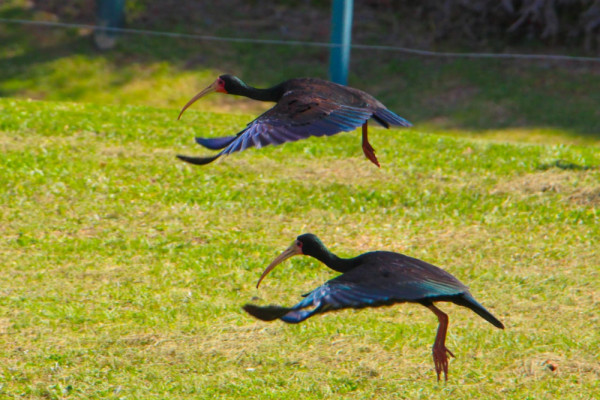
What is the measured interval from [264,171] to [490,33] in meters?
7.99

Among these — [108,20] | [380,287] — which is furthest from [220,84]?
[108,20]

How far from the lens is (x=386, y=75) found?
1551 centimetres

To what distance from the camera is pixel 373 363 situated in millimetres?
6395

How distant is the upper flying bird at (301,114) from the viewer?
4.38 metres

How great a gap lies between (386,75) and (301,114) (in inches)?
436

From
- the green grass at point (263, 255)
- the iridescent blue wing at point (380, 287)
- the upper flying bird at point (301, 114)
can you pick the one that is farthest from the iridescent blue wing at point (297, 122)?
the green grass at point (263, 255)

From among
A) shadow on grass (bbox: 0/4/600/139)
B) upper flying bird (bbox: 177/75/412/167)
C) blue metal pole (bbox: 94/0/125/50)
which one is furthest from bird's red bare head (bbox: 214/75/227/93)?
blue metal pole (bbox: 94/0/125/50)

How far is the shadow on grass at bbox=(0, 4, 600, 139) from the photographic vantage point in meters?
14.0

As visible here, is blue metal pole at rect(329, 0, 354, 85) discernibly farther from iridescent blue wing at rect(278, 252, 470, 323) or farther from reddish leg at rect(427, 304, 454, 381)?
iridescent blue wing at rect(278, 252, 470, 323)

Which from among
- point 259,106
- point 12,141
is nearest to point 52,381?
point 12,141

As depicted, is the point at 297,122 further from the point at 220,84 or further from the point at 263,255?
the point at 263,255

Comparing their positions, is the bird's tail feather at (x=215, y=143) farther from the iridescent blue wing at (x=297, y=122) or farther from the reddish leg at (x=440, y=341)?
the reddish leg at (x=440, y=341)

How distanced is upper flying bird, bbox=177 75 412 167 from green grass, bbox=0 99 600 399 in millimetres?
1997

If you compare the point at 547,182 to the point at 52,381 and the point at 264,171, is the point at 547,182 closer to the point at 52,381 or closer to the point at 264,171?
the point at 264,171
